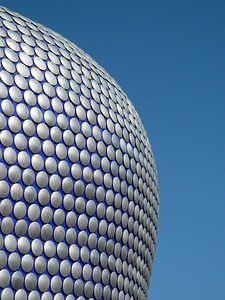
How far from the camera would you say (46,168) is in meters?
21.1

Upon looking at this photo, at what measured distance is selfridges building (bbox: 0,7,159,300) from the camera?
20.2 meters

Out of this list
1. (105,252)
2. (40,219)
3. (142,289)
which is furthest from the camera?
(142,289)

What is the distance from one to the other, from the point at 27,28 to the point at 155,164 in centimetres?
952

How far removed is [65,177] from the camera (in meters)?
21.9

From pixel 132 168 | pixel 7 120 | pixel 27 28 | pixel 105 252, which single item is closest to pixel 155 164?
pixel 132 168

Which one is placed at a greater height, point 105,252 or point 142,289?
point 105,252

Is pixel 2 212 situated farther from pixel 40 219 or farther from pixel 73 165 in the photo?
pixel 73 165

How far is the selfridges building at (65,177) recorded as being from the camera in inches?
795

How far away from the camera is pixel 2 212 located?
1955 centimetres

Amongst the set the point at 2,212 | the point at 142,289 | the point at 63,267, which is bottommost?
the point at 142,289

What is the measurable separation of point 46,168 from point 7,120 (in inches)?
A: 83.0

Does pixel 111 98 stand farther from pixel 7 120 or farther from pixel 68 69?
pixel 7 120

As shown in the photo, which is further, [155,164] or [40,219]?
[155,164]

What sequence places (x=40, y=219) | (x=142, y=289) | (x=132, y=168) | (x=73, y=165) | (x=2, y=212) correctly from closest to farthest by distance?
1. (x=2, y=212)
2. (x=40, y=219)
3. (x=73, y=165)
4. (x=132, y=168)
5. (x=142, y=289)
